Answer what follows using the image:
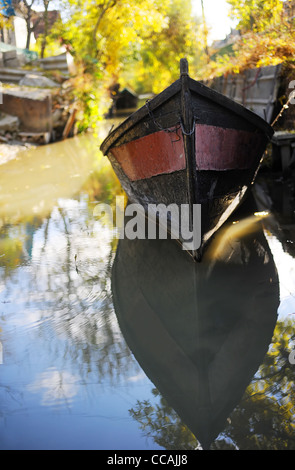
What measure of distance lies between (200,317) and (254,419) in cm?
119

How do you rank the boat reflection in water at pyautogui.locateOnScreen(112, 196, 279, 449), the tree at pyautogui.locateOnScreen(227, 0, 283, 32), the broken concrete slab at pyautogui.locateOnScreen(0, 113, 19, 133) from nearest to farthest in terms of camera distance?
the boat reflection in water at pyautogui.locateOnScreen(112, 196, 279, 449), the tree at pyautogui.locateOnScreen(227, 0, 283, 32), the broken concrete slab at pyautogui.locateOnScreen(0, 113, 19, 133)

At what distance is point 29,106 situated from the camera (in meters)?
13.3

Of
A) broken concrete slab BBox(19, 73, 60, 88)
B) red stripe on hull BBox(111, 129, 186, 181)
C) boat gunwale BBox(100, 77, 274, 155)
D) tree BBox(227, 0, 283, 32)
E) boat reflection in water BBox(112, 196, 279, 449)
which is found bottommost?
boat reflection in water BBox(112, 196, 279, 449)

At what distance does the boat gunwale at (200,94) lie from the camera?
4.31 metres

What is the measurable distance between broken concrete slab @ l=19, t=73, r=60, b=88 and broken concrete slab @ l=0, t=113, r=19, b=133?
78.1 inches

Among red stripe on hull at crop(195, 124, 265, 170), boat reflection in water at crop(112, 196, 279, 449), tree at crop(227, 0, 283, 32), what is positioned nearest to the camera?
boat reflection in water at crop(112, 196, 279, 449)

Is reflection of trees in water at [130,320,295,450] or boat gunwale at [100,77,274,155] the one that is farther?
boat gunwale at [100,77,274,155]

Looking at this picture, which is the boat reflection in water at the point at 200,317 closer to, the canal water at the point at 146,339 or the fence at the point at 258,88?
the canal water at the point at 146,339

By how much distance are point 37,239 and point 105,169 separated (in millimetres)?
4978

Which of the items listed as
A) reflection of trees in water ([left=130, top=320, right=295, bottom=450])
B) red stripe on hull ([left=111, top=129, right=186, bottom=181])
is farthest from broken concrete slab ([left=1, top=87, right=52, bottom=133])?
reflection of trees in water ([left=130, top=320, right=295, bottom=450])

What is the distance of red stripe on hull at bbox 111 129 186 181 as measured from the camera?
4609 millimetres

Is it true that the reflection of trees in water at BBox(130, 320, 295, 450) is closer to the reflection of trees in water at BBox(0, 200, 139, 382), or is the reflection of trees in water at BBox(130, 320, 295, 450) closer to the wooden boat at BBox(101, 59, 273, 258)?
the reflection of trees in water at BBox(0, 200, 139, 382)
